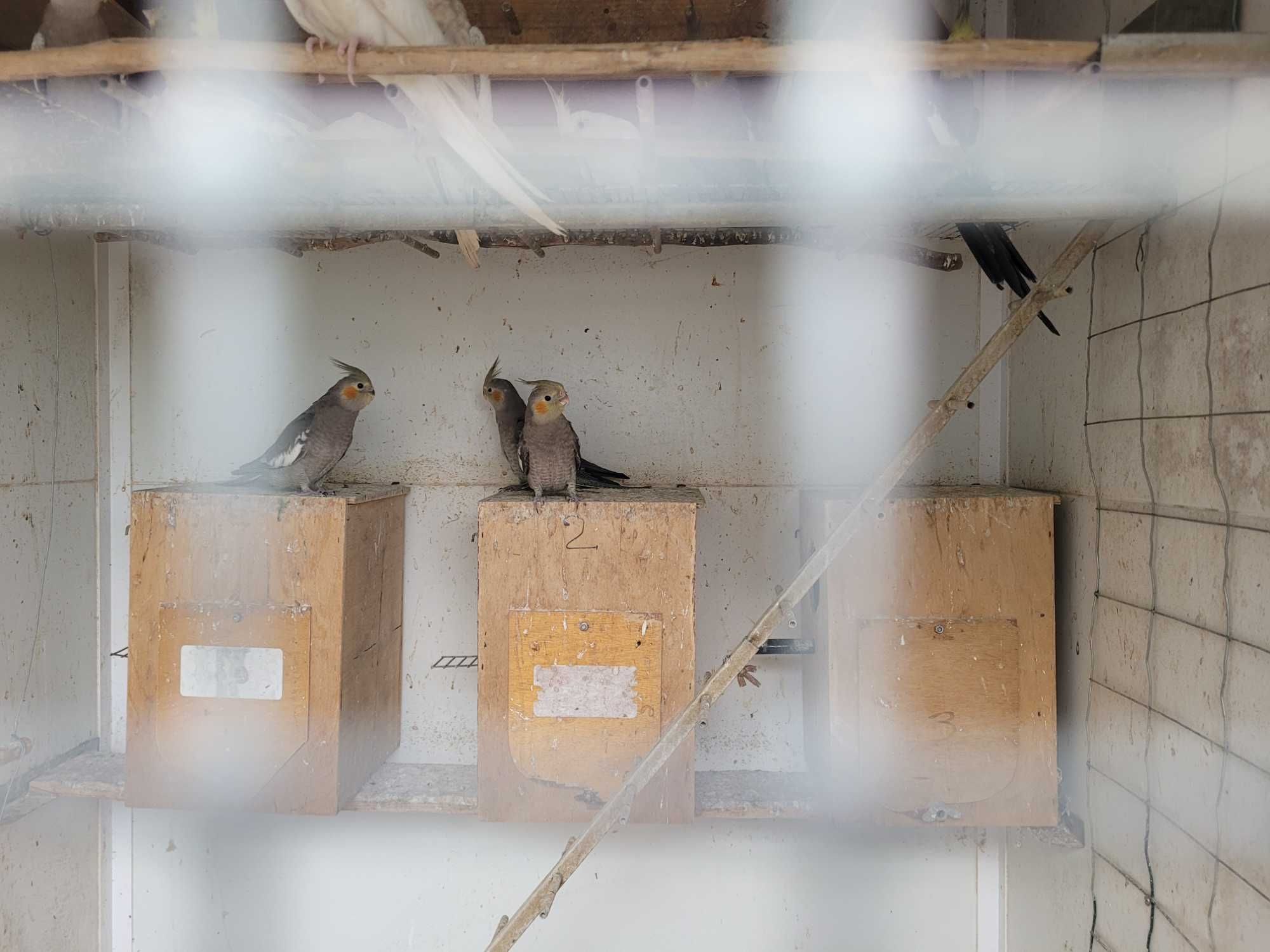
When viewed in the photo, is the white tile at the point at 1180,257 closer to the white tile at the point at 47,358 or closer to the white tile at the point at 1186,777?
the white tile at the point at 1186,777

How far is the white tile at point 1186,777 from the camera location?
91cm

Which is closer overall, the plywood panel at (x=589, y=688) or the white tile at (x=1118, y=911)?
the white tile at (x=1118, y=911)

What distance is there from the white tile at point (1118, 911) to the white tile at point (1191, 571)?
41 cm

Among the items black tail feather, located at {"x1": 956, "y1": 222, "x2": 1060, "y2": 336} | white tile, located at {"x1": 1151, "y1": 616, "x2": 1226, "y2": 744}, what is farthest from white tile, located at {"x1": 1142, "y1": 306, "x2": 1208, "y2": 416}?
white tile, located at {"x1": 1151, "y1": 616, "x2": 1226, "y2": 744}

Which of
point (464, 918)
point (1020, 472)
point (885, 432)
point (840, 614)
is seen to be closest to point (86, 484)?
point (464, 918)

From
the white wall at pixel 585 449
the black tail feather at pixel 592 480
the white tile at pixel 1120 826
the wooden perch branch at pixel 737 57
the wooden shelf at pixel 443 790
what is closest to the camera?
the wooden perch branch at pixel 737 57

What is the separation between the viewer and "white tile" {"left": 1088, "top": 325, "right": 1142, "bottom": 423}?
109cm

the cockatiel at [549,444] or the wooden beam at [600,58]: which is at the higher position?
the wooden beam at [600,58]

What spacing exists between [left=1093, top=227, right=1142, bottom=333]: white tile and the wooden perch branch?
1.22 ft

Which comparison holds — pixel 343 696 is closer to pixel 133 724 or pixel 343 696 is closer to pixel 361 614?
pixel 361 614

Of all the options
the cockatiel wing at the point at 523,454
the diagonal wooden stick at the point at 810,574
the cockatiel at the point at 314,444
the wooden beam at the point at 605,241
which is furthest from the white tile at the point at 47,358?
the diagonal wooden stick at the point at 810,574

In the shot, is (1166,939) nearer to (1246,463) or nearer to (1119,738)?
(1119,738)

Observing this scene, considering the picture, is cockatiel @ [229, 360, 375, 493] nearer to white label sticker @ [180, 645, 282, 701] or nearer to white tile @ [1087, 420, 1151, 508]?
white label sticker @ [180, 645, 282, 701]

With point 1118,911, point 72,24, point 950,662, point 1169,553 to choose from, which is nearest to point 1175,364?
point 1169,553
